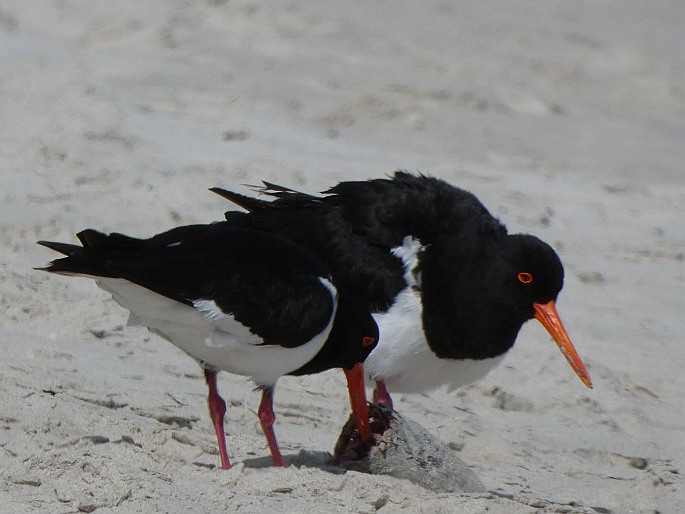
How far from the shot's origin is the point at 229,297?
455 centimetres

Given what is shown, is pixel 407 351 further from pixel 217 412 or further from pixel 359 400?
pixel 217 412

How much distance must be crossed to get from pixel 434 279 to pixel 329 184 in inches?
90.6

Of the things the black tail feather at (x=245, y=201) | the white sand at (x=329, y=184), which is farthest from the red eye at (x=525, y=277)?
the black tail feather at (x=245, y=201)

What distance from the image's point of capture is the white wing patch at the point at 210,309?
4480 mm

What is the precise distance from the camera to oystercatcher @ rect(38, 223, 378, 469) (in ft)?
14.7

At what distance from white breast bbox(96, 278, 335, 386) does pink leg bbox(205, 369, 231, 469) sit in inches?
3.6

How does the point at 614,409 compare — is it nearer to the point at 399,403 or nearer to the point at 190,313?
the point at 399,403

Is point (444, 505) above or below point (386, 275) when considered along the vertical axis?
below

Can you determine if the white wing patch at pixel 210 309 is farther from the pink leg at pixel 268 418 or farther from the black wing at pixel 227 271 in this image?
the pink leg at pixel 268 418

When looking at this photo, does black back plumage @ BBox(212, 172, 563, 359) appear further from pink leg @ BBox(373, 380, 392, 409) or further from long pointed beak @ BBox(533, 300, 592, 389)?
pink leg @ BBox(373, 380, 392, 409)

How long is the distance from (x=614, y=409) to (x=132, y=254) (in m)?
2.60

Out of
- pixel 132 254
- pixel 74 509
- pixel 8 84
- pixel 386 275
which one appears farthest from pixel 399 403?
pixel 8 84

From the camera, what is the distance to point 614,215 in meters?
8.02

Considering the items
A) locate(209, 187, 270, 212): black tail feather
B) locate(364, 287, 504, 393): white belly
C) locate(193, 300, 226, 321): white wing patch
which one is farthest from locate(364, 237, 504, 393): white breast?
locate(193, 300, 226, 321): white wing patch
